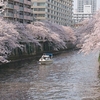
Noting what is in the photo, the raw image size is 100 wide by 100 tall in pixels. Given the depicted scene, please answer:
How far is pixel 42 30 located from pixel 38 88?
117 ft

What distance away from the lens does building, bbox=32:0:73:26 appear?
291 ft

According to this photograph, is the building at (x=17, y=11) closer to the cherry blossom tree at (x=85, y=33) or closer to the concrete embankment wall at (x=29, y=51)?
the concrete embankment wall at (x=29, y=51)

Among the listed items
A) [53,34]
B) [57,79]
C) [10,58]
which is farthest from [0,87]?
[53,34]

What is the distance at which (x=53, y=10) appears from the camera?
97.2 m

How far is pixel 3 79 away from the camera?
2539 centimetres

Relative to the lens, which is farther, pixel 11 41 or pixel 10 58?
pixel 10 58

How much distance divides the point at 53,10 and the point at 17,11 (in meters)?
36.3

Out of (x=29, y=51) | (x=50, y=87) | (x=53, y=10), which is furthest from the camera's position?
(x=53, y=10)

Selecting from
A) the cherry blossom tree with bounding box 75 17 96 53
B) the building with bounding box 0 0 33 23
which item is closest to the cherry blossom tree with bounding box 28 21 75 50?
the cherry blossom tree with bounding box 75 17 96 53

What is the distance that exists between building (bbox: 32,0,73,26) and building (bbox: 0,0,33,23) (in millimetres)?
14564

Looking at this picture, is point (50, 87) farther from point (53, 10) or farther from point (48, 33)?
point (53, 10)

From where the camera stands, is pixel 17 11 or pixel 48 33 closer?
pixel 48 33

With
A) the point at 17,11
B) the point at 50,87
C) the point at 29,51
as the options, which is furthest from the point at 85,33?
the point at 50,87

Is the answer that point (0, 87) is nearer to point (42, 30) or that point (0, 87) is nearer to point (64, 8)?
point (42, 30)
